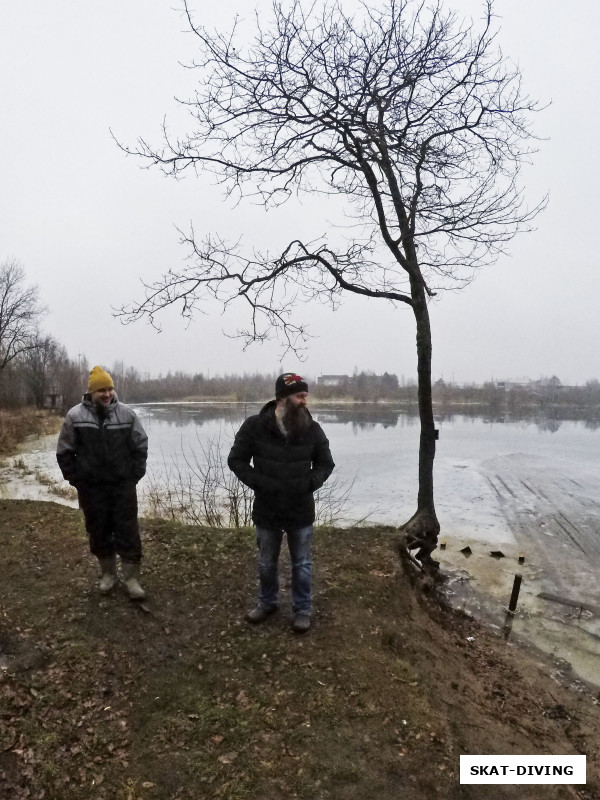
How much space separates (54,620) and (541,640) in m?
5.73

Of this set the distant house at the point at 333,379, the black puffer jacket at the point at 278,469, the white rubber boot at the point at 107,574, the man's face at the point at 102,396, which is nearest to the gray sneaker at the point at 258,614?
the black puffer jacket at the point at 278,469

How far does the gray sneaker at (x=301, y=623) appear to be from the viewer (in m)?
4.11

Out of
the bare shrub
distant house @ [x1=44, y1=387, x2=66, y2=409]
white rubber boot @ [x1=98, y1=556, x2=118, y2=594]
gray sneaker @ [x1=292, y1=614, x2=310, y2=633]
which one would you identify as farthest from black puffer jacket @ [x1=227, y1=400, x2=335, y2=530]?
distant house @ [x1=44, y1=387, x2=66, y2=409]

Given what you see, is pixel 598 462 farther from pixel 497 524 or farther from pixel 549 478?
pixel 497 524

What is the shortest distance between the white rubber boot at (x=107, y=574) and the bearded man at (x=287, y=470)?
143 cm

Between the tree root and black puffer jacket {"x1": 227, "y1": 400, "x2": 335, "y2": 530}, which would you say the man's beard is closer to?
black puffer jacket {"x1": 227, "y1": 400, "x2": 335, "y2": 530}

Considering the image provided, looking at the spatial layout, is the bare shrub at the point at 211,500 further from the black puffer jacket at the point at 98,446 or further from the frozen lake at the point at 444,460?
the black puffer jacket at the point at 98,446

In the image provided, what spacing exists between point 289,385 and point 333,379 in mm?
81145

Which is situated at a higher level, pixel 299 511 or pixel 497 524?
pixel 299 511

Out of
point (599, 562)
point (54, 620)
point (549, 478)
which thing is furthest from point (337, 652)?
point (549, 478)

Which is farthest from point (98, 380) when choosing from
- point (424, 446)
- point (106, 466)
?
point (424, 446)

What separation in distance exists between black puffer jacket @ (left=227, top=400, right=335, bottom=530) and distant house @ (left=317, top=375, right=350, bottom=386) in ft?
243

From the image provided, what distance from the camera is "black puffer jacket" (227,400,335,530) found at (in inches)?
159

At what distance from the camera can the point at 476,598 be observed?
7859mm
